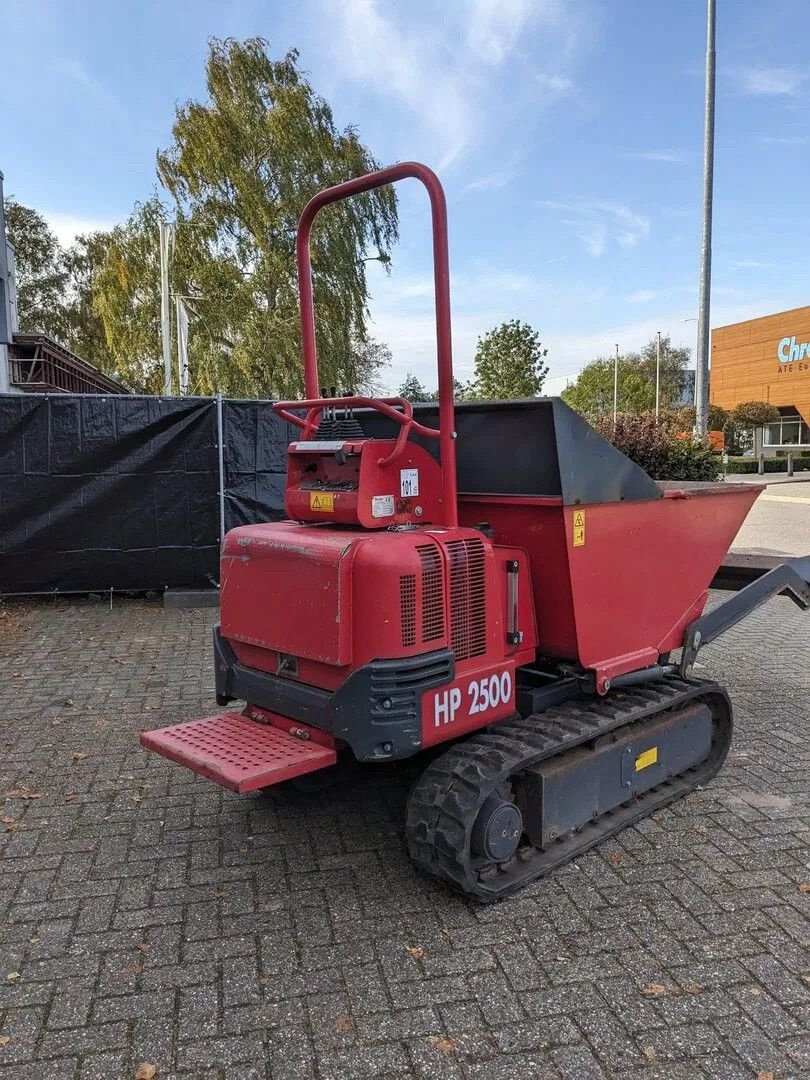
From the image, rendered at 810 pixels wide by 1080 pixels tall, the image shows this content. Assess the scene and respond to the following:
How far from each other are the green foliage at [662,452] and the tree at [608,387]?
5333cm

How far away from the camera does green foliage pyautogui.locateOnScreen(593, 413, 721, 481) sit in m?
11.9

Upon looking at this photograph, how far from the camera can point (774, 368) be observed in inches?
1887

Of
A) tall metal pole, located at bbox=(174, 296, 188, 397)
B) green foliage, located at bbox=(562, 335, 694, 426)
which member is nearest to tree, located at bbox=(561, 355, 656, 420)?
green foliage, located at bbox=(562, 335, 694, 426)

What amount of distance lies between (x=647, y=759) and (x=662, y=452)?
8.59 m

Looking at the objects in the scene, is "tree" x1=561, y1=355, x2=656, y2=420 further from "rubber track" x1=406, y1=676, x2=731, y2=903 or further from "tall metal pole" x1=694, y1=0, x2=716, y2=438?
"rubber track" x1=406, y1=676, x2=731, y2=903

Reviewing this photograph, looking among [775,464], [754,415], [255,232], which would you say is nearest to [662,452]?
[255,232]

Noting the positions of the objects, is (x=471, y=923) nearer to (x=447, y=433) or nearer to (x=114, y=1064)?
(x=114, y=1064)

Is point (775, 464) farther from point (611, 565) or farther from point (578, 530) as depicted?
point (578, 530)

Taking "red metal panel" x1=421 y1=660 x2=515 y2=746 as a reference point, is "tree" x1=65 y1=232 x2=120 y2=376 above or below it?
above

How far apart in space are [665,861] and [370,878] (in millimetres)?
1346

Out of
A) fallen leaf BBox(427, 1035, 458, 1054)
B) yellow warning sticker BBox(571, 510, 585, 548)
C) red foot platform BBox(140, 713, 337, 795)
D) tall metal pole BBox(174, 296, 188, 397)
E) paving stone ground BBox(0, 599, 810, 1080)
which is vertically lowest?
fallen leaf BBox(427, 1035, 458, 1054)

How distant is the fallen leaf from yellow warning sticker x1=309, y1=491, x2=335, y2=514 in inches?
78.6

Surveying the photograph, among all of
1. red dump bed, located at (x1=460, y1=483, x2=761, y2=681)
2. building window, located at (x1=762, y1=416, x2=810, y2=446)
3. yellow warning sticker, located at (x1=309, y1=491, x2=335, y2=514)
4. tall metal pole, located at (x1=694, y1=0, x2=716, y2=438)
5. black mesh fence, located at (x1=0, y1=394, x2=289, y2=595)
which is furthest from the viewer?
building window, located at (x1=762, y1=416, x2=810, y2=446)

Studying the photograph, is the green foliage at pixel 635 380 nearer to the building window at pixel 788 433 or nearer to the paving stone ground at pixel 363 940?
the building window at pixel 788 433
